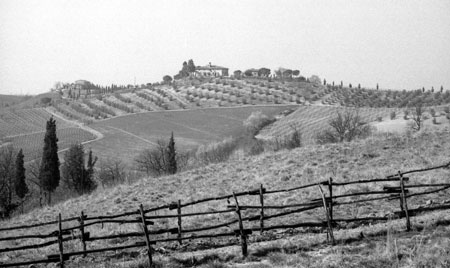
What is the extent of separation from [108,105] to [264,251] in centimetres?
9556

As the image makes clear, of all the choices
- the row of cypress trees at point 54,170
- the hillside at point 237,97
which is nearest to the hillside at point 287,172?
the row of cypress trees at point 54,170

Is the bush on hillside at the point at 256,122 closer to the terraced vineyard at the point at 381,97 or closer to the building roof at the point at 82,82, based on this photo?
the terraced vineyard at the point at 381,97

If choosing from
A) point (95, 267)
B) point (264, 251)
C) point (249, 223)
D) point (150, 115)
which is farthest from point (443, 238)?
point (150, 115)

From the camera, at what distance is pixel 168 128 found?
69.9m

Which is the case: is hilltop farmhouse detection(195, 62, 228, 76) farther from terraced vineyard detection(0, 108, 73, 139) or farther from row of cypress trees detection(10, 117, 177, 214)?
row of cypress trees detection(10, 117, 177, 214)

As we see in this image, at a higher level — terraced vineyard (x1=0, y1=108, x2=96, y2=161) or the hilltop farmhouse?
the hilltop farmhouse

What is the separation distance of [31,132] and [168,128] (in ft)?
86.0

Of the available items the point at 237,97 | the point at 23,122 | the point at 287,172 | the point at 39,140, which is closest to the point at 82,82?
the point at 23,122

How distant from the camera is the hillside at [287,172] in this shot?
55.0 feet

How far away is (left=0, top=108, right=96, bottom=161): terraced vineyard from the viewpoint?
58.2 metres

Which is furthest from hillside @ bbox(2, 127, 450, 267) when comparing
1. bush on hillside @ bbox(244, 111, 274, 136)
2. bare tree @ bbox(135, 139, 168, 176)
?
bush on hillside @ bbox(244, 111, 274, 136)

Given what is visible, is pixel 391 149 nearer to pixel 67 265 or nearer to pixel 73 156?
pixel 67 265

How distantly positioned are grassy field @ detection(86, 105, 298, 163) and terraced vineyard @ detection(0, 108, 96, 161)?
4355mm

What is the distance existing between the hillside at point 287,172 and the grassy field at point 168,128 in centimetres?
3406
